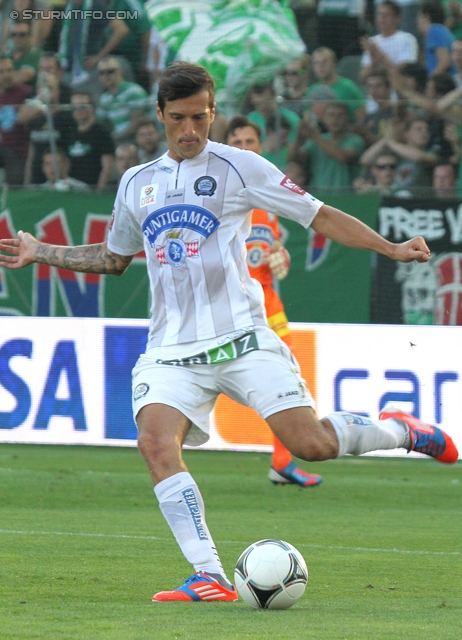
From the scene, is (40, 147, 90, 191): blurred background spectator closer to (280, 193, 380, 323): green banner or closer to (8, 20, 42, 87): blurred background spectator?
(8, 20, 42, 87): blurred background spectator

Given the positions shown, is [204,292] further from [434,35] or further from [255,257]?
[434,35]

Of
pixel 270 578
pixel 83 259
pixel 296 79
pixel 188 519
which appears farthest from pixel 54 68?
pixel 270 578

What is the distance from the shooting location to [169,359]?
499 cm

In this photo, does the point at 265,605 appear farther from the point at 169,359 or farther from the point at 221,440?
the point at 221,440

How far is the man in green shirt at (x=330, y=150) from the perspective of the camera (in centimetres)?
1277

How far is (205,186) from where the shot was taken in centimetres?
497

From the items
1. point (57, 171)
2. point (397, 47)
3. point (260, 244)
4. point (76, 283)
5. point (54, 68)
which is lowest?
point (76, 283)

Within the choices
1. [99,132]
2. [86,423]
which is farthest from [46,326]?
[99,132]

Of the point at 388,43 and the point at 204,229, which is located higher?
the point at 388,43

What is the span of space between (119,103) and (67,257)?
827cm

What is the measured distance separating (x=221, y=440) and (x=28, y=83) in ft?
19.3

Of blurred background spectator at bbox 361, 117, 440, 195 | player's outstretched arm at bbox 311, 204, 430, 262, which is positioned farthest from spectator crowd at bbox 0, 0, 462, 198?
player's outstretched arm at bbox 311, 204, 430, 262

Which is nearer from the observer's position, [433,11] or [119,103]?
[119,103]

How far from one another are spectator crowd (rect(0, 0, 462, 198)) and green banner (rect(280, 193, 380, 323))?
1.34ft
